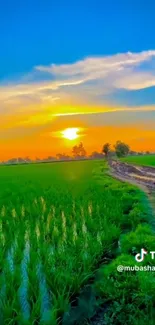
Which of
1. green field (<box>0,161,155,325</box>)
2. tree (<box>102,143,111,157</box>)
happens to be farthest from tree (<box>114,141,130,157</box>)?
green field (<box>0,161,155,325</box>)

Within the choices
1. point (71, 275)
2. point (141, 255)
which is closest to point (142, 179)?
point (141, 255)

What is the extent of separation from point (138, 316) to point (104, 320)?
408 mm

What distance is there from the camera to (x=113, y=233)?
23.4ft

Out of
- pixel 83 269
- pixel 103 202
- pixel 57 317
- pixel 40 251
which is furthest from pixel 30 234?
pixel 103 202

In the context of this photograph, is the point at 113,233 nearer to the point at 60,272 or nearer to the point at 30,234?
the point at 30,234

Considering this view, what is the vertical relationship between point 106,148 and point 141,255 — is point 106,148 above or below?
above

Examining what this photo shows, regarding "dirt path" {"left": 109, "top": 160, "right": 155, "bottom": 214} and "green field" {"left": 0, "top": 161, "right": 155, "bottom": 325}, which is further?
"dirt path" {"left": 109, "top": 160, "right": 155, "bottom": 214}

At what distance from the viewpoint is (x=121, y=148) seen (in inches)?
3622

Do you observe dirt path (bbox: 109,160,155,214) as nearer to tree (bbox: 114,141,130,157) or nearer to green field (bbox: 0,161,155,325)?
green field (bbox: 0,161,155,325)

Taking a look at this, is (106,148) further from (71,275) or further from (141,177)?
(71,275)

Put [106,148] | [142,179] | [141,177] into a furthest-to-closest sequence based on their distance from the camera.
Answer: [106,148] < [141,177] < [142,179]

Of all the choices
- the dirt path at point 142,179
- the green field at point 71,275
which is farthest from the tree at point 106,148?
the green field at point 71,275

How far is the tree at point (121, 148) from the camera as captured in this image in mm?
90875

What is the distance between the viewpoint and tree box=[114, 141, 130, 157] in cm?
9088
